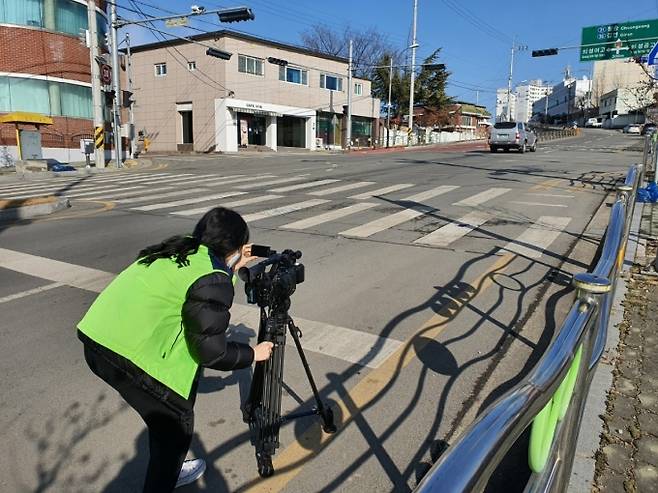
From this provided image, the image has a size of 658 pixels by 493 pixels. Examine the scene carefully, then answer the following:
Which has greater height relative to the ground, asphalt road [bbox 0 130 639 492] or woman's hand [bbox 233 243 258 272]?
woman's hand [bbox 233 243 258 272]

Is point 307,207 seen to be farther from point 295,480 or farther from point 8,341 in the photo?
point 295,480

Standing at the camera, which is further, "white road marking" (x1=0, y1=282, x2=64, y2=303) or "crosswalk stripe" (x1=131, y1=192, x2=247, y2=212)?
"crosswalk stripe" (x1=131, y1=192, x2=247, y2=212)

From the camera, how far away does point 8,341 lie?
4.46 metres

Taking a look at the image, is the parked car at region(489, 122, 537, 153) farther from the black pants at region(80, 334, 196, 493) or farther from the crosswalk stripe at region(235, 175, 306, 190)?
the black pants at region(80, 334, 196, 493)

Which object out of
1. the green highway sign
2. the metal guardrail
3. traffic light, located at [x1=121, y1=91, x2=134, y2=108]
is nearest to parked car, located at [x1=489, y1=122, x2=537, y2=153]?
the green highway sign

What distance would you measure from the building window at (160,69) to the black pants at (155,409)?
43.9 m

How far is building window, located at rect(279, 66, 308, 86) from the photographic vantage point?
41.9 m

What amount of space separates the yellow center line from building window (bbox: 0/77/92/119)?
88.5 ft

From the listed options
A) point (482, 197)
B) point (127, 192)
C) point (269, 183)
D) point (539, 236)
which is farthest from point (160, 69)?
point (539, 236)

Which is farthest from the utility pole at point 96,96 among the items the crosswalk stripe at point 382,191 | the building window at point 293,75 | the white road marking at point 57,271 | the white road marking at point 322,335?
the building window at point 293,75

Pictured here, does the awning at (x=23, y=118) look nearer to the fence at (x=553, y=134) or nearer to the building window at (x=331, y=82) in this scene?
the building window at (x=331, y=82)

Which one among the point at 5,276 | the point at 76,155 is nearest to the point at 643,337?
the point at 5,276

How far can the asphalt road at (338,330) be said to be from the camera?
9.63 feet

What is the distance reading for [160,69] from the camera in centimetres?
4234
